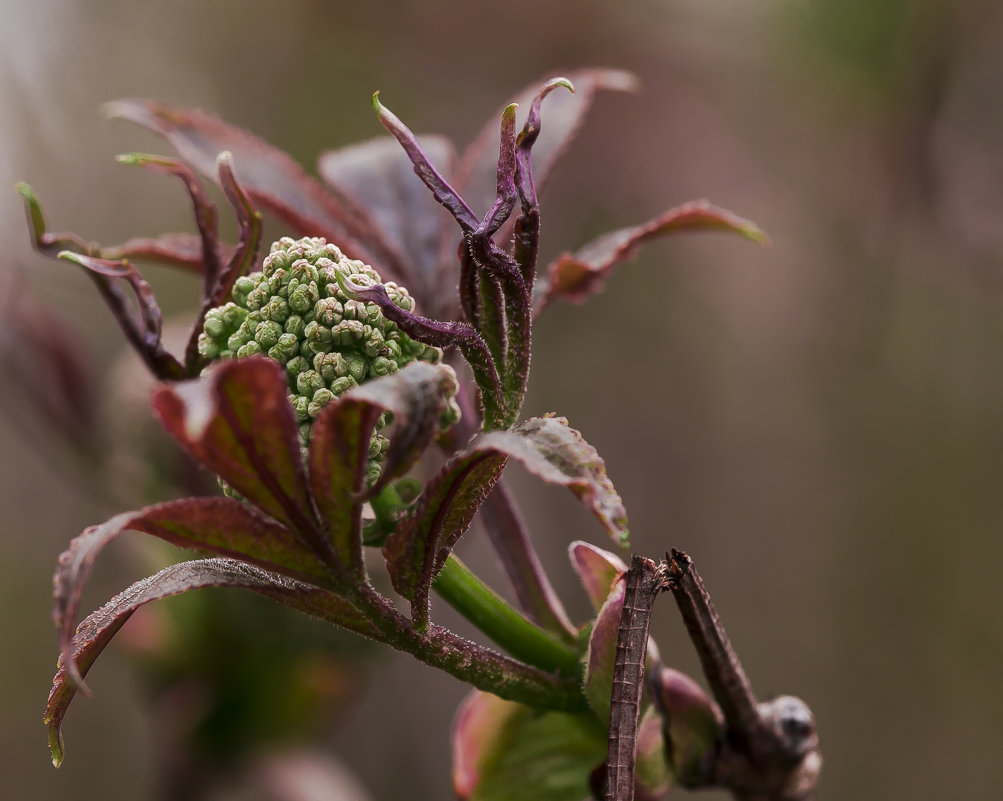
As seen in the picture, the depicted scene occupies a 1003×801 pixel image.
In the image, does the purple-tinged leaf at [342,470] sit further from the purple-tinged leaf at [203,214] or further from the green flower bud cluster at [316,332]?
the purple-tinged leaf at [203,214]

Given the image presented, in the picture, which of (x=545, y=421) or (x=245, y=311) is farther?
(x=245, y=311)

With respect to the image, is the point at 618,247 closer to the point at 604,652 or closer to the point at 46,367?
the point at 604,652

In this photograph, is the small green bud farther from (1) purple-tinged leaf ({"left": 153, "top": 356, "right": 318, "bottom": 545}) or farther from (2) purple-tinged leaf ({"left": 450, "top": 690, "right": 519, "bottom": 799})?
(2) purple-tinged leaf ({"left": 450, "top": 690, "right": 519, "bottom": 799})

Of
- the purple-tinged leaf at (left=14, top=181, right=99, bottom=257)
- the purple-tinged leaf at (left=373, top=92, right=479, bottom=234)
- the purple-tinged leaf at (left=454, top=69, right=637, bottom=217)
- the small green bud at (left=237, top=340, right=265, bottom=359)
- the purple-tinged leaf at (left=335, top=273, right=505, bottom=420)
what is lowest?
the small green bud at (left=237, top=340, right=265, bottom=359)

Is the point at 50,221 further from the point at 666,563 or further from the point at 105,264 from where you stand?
the point at 666,563

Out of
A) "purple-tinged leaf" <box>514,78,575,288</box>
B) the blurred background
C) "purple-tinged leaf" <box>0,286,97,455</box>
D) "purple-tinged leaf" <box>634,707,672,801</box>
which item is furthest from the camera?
the blurred background

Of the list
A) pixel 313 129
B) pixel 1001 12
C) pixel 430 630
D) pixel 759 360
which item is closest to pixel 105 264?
pixel 430 630

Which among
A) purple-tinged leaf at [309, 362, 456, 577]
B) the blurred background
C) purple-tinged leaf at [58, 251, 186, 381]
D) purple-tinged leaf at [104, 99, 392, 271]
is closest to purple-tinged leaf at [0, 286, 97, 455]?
the blurred background
